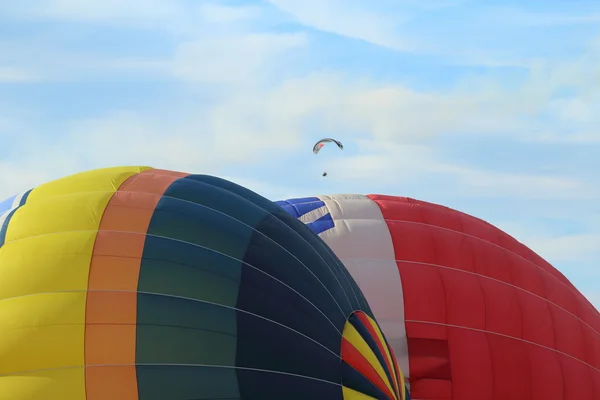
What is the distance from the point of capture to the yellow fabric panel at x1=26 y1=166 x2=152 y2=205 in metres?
10.5

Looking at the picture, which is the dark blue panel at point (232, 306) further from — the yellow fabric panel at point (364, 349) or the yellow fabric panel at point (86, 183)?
the yellow fabric panel at point (86, 183)

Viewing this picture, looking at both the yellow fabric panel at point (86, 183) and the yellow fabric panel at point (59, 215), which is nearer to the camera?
the yellow fabric panel at point (59, 215)

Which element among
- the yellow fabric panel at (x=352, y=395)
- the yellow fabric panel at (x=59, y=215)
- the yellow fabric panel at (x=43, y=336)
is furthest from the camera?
the yellow fabric panel at (x=59, y=215)

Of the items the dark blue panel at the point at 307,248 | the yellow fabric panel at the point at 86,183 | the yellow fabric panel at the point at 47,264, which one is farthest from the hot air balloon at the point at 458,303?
the yellow fabric panel at the point at 47,264

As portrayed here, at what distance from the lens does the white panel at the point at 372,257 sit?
44.2ft

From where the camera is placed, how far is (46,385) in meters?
8.98

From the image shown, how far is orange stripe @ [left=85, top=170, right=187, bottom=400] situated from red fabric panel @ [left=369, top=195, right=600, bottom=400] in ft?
14.9

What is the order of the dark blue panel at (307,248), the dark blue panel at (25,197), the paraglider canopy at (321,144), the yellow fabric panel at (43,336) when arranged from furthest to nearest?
the paraglider canopy at (321,144) < the dark blue panel at (25,197) < the dark blue panel at (307,248) < the yellow fabric panel at (43,336)

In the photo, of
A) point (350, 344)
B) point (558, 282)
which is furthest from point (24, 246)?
point (558, 282)

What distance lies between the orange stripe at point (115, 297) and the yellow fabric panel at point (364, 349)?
198 cm

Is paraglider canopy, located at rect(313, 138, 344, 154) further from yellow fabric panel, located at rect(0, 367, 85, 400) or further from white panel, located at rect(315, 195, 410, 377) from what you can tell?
yellow fabric panel, located at rect(0, 367, 85, 400)

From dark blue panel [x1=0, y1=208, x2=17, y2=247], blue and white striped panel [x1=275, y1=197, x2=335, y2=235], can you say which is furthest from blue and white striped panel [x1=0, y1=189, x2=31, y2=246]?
blue and white striped panel [x1=275, y1=197, x2=335, y2=235]

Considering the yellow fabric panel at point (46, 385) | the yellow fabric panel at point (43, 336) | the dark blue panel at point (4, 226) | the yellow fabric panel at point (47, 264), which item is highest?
the dark blue panel at point (4, 226)

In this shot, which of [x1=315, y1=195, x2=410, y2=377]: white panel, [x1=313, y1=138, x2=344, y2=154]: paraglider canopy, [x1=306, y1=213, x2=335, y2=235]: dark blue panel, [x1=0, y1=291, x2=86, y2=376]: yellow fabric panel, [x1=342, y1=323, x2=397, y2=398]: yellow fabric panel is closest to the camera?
[x1=0, y1=291, x2=86, y2=376]: yellow fabric panel
